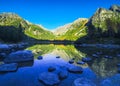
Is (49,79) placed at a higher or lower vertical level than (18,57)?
lower

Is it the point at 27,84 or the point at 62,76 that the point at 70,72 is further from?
the point at 27,84

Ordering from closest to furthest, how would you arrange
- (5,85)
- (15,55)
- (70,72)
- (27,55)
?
1. (5,85)
2. (70,72)
3. (15,55)
4. (27,55)

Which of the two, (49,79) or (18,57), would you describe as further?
(18,57)

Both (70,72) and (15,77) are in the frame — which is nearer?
(15,77)

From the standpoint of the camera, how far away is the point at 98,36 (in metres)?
145

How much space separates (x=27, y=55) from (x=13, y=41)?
255 ft

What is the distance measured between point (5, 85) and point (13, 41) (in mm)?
94791

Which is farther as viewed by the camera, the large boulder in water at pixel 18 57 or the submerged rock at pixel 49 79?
the large boulder in water at pixel 18 57

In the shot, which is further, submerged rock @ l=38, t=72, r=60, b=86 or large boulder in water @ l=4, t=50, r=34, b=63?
large boulder in water @ l=4, t=50, r=34, b=63

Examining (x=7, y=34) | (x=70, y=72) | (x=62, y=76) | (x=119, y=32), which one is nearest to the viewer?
(x=62, y=76)

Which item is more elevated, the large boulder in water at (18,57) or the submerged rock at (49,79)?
the large boulder in water at (18,57)

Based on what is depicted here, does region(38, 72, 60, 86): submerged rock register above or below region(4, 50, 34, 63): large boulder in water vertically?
below

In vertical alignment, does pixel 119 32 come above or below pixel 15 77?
above

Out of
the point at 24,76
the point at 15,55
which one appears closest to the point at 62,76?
the point at 24,76
